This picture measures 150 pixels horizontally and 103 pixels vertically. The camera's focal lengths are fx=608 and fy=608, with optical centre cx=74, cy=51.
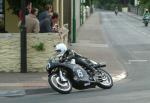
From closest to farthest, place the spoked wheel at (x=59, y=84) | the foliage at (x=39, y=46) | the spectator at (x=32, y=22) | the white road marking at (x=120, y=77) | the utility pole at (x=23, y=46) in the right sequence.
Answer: the spoked wheel at (x=59, y=84), the white road marking at (x=120, y=77), the utility pole at (x=23, y=46), the foliage at (x=39, y=46), the spectator at (x=32, y=22)

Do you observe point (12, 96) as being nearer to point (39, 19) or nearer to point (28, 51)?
point (28, 51)

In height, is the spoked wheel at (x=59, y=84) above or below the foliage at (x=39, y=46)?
below

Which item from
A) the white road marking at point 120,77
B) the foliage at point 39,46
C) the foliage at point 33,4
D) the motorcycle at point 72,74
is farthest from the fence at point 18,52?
the motorcycle at point 72,74

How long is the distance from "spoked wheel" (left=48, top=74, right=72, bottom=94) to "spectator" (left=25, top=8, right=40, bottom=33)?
3.79m

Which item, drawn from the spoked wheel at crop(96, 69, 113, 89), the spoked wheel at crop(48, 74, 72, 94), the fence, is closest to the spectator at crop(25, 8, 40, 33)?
the fence

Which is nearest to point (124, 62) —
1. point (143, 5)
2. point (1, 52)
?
point (1, 52)

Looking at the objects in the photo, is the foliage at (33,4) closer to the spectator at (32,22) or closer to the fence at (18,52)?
the spectator at (32,22)

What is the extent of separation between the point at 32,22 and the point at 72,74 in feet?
12.9

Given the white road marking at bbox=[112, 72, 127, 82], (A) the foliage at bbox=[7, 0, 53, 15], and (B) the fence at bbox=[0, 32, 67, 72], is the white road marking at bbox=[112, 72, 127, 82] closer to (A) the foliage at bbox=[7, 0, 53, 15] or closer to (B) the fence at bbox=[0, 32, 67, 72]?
(B) the fence at bbox=[0, 32, 67, 72]

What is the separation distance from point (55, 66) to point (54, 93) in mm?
608

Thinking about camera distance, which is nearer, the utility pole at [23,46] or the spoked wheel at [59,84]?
the spoked wheel at [59,84]

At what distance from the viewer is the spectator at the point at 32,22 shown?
1709 centimetres

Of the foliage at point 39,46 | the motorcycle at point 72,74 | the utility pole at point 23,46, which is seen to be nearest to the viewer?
the motorcycle at point 72,74

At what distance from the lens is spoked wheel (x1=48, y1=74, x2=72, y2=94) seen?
13367mm
